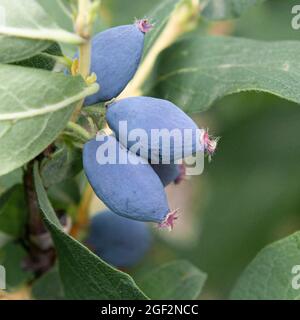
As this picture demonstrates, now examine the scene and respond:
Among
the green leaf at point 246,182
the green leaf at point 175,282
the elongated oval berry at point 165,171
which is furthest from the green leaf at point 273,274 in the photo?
the green leaf at point 246,182

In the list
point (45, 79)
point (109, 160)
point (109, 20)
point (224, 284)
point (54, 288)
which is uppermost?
point (45, 79)

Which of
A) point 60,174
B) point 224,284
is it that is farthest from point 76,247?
point 224,284

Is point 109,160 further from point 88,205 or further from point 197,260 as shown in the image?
point 197,260

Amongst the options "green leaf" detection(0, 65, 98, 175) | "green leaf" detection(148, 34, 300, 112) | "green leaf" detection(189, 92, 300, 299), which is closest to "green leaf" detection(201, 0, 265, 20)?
"green leaf" detection(148, 34, 300, 112)

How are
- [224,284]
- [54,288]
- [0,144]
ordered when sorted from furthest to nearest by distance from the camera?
[224,284] < [54,288] < [0,144]

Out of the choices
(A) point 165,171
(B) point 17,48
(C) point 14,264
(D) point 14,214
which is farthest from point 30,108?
(C) point 14,264

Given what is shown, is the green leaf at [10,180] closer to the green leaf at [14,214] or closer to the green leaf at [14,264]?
the green leaf at [14,214]

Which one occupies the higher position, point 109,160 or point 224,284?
point 109,160
